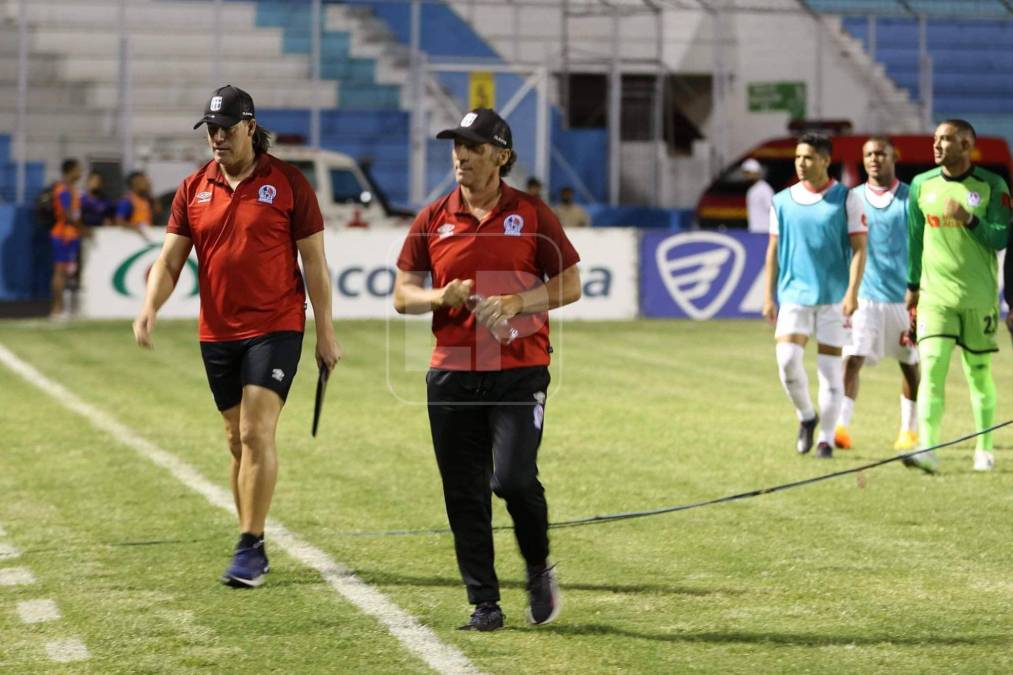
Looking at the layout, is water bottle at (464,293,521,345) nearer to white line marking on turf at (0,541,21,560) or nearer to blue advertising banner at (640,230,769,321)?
white line marking on turf at (0,541,21,560)

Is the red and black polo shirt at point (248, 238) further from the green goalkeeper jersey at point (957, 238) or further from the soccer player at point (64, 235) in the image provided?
the soccer player at point (64, 235)

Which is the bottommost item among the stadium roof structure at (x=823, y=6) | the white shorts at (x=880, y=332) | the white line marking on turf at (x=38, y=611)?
the white line marking on turf at (x=38, y=611)

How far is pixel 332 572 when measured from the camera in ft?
25.7

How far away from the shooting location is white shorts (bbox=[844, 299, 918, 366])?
12.3m

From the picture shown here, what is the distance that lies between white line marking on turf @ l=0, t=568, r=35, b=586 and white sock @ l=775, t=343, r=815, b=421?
5.30m

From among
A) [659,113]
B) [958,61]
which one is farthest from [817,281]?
[958,61]

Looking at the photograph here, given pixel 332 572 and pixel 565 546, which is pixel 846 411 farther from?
pixel 332 572

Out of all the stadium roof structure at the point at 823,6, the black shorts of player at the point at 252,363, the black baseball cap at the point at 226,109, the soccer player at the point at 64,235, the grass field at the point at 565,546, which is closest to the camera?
the grass field at the point at 565,546

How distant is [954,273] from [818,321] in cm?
123

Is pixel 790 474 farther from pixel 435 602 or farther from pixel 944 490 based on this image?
pixel 435 602

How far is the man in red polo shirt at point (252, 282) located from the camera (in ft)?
24.7

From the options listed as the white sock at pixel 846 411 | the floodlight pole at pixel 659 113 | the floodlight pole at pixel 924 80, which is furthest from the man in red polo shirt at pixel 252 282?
the floodlight pole at pixel 924 80

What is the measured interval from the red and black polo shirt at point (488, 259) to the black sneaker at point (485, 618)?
2.77 feet

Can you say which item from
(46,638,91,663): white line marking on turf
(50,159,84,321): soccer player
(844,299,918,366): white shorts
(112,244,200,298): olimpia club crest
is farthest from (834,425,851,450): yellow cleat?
(50,159,84,321): soccer player
